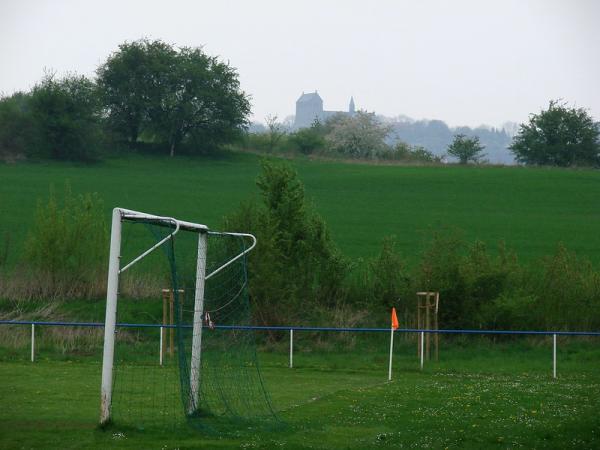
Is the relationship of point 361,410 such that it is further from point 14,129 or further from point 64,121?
point 14,129

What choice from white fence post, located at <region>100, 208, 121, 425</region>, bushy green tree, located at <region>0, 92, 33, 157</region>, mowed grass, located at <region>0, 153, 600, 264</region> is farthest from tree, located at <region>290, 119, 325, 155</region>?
white fence post, located at <region>100, 208, 121, 425</region>

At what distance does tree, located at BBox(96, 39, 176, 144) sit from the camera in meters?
64.8

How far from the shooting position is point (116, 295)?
12.8m

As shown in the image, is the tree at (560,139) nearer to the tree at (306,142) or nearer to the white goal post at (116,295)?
the tree at (306,142)

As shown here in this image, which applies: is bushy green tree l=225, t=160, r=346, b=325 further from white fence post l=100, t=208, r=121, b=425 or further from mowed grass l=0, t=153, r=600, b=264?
white fence post l=100, t=208, r=121, b=425

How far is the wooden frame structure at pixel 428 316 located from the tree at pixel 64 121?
3454 centimetres

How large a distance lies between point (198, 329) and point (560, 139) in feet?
201

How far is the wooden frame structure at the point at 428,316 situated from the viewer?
25.7m

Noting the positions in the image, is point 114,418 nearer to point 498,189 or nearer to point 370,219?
point 370,219

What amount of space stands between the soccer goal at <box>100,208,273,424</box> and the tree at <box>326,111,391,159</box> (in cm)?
7111

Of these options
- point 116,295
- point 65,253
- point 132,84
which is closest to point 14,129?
point 132,84

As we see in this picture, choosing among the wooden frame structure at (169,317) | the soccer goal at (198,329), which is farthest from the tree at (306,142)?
the soccer goal at (198,329)

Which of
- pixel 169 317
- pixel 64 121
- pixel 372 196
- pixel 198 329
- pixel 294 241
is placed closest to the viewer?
pixel 198 329

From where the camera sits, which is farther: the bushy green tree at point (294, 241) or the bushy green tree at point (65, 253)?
the bushy green tree at point (65, 253)
